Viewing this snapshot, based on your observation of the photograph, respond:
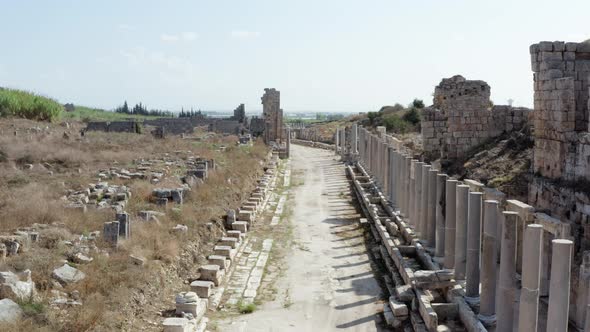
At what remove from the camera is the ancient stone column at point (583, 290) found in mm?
8125

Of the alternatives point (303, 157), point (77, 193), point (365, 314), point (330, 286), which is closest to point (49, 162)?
point (77, 193)

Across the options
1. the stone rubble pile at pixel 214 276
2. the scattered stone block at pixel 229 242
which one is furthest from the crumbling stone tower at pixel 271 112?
the scattered stone block at pixel 229 242

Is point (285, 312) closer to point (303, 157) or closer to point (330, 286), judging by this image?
point (330, 286)

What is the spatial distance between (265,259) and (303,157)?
2537 cm

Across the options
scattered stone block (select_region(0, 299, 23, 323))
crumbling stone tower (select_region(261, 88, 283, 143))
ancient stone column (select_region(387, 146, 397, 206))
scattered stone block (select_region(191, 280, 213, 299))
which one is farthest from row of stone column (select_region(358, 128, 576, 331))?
crumbling stone tower (select_region(261, 88, 283, 143))

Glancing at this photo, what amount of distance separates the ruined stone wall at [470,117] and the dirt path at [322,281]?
440cm

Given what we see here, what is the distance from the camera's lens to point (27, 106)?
3891 cm

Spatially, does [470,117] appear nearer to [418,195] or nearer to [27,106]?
[418,195]

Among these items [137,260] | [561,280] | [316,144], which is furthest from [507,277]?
[316,144]

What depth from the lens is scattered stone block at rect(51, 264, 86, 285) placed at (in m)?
8.77

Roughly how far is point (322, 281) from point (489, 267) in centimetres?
445

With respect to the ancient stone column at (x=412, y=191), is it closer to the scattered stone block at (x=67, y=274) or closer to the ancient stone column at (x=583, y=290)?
the ancient stone column at (x=583, y=290)

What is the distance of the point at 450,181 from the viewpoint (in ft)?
35.0

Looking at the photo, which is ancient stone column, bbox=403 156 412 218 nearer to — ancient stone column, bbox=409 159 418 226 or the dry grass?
ancient stone column, bbox=409 159 418 226
